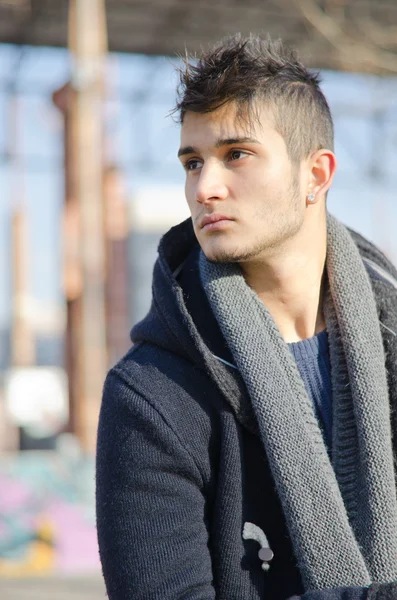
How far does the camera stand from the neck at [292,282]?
2.00 metres

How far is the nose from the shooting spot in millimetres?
1885

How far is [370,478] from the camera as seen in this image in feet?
5.95

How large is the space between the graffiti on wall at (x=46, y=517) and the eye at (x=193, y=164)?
25.9 feet

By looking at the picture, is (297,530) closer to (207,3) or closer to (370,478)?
(370,478)

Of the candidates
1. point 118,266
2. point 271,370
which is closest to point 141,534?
point 271,370

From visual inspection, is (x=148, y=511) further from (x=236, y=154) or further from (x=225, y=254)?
(x=236, y=154)

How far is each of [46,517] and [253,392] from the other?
26.9 feet

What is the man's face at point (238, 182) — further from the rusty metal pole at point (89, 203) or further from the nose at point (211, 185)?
the rusty metal pole at point (89, 203)

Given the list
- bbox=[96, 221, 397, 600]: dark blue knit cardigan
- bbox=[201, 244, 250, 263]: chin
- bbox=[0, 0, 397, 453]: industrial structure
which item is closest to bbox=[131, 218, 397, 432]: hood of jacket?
bbox=[96, 221, 397, 600]: dark blue knit cardigan

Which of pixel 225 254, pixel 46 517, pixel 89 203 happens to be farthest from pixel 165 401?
pixel 89 203

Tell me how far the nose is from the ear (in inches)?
9.2

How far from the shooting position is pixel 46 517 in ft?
31.4

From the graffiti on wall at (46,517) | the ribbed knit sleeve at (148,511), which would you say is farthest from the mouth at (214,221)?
the graffiti on wall at (46,517)

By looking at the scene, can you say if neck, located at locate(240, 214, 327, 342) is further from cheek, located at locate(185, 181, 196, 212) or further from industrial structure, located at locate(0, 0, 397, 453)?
industrial structure, located at locate(0, 0, 397, 453)
